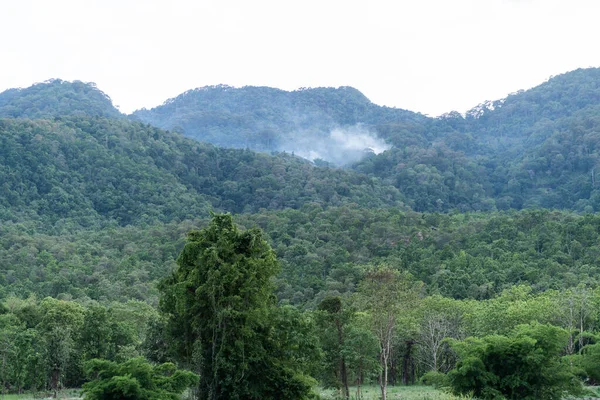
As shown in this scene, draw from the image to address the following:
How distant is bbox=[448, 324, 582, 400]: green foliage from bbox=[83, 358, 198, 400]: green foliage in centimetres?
1534

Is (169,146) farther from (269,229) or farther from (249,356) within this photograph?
(249,356)

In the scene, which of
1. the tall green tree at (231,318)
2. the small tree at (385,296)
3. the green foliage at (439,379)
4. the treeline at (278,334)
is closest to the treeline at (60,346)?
the treeline at (278,334)

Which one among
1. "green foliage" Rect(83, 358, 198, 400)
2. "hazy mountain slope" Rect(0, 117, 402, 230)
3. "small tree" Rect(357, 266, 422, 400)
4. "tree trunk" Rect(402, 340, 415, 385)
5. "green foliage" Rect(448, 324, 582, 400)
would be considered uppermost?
"hazy mountain slope" Rect(0, 117, 402, 230)

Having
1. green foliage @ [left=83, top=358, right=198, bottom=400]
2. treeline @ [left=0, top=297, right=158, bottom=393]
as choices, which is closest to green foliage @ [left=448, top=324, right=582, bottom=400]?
green foliage @ [left=83, top=358, right=198, bottom=400]

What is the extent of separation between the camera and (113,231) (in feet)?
371

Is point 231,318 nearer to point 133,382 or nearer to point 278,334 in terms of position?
point 278,334

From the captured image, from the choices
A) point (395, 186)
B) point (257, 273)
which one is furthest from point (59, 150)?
point (257, 273)

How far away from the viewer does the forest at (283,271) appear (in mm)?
31891

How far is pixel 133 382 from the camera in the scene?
27.1 m

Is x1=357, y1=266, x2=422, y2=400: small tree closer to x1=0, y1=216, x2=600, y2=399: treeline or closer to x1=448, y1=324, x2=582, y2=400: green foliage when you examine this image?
x1=0, y1=216, x2=600, y2=399: treeline

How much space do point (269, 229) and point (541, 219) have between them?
4096 centimetres

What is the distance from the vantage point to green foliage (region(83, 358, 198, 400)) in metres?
27.4

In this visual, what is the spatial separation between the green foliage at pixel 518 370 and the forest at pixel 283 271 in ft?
0.32

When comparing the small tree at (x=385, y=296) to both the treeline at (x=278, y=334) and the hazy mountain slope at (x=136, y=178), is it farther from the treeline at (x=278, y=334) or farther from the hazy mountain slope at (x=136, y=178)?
the hazy mountain slope at (x=136, y=178)
